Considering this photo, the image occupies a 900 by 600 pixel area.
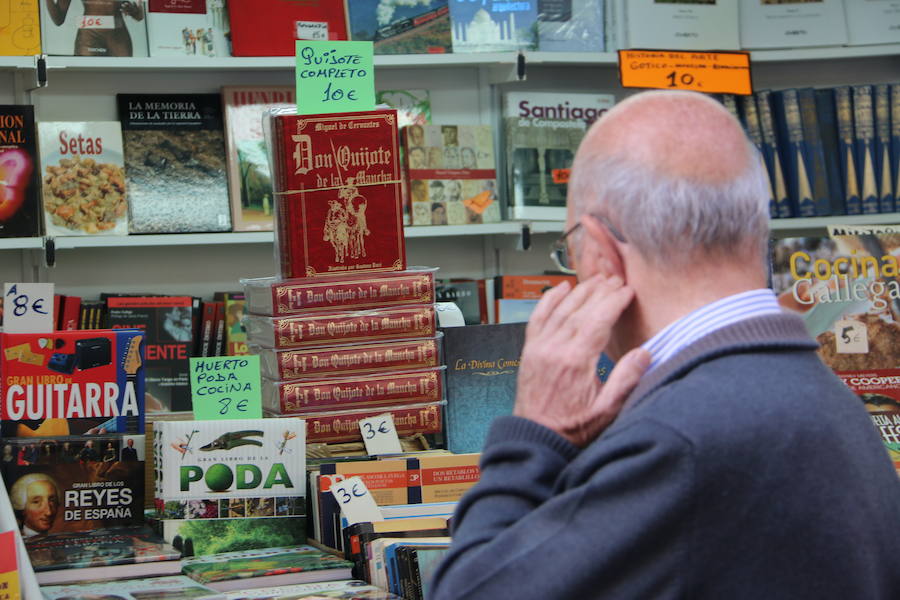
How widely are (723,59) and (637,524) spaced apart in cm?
307

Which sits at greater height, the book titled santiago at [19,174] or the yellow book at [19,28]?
the yellow book at [19,28]

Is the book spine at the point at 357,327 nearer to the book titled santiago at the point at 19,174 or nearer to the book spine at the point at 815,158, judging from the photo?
the book titled santiago at the point at 19,174

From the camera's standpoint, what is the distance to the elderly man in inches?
36.5

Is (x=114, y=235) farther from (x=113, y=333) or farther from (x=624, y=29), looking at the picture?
(x=624, y=29)

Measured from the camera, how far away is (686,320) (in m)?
1.04

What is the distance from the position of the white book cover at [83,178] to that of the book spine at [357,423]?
4.86ft

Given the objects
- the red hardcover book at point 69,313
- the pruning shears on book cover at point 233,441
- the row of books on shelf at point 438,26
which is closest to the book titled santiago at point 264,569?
the pruning shears on book cover at point 233,441

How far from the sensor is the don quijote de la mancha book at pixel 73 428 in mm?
1897

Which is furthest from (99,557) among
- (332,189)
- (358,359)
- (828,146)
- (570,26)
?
(828,146)

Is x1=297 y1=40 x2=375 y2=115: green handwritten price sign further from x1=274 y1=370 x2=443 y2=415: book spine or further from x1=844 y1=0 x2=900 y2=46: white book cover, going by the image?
x1=844 y1=0 x2=900 y2=46: white book cover

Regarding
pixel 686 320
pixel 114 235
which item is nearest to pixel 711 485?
pixel 686 320

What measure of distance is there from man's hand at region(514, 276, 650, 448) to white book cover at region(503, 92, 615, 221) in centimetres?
256

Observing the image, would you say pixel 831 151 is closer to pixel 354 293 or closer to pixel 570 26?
pixel 570 26

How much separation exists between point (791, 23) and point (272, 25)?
173 centimetres
